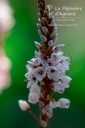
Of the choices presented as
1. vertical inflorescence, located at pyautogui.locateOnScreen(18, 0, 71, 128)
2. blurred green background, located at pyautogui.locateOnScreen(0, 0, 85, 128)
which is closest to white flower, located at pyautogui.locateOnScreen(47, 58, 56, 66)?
vertical inflorescence, located at pyautogui.locateOnScreen(18, 0, 71, 128)

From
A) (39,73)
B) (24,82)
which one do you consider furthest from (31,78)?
(24,82)

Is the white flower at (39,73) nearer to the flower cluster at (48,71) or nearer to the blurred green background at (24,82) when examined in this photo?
the flower cluster at (48,71)

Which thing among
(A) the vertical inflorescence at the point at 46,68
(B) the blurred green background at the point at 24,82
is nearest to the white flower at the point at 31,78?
(A) the vertical inflorescence at the point at 46,68

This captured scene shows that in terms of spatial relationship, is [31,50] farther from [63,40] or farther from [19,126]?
[19,126]

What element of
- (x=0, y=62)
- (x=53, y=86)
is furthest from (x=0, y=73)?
(x=53, y=86)

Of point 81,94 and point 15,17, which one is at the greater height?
point 15,17

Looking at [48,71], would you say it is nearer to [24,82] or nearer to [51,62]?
[51,62]
